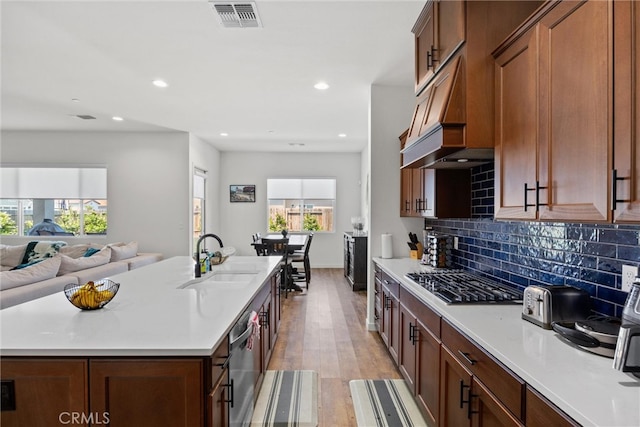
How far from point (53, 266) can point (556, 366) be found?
4455mm

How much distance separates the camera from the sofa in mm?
3197

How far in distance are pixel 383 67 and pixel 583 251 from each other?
2.54 m

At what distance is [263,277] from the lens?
8.85ft

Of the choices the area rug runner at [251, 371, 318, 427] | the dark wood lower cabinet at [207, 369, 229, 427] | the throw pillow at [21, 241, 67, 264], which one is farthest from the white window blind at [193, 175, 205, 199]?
the dark wood lower cabinet at [207, 369, 229, 427]

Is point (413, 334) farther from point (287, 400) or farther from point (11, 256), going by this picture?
point (11, 256)

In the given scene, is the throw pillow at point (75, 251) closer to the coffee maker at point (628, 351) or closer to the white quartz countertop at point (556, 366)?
the white quartz countertop at point (556, 366)

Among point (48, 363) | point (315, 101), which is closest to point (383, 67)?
point (315, 101)

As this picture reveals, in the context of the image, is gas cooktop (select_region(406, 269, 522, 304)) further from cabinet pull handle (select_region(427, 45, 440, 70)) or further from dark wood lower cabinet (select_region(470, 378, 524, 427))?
cabinet pull handle (select_region(427, 45, 440, 70))

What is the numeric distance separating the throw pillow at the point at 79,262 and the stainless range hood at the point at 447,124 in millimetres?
4130

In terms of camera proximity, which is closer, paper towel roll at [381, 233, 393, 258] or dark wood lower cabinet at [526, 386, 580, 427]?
dark wood lower cabinet at [526, 386, 580, 427]

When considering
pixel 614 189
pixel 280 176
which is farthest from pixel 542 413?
pixel 280 176

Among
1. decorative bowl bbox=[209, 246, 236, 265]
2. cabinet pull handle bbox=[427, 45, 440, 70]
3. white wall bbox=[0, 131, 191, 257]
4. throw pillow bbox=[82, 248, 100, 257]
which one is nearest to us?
cabinet pull handle bbox=[427, 45, 440, 70]

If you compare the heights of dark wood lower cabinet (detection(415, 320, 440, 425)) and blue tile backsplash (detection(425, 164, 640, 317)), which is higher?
blue tile backsplash (detection(425, 164, 640, 317))

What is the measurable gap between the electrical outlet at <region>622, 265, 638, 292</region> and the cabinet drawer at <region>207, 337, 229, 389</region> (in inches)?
67.3
